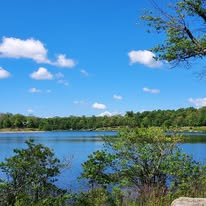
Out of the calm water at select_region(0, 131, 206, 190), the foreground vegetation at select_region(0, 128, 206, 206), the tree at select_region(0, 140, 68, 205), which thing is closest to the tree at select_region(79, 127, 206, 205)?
the foreground vegetation at select_region(0, 128, 206, 206)

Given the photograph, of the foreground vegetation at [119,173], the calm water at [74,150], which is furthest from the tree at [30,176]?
the calm water at [74,150]

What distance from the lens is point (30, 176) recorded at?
970 centimetres

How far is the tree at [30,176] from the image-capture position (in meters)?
9.38

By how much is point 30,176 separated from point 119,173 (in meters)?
2.63

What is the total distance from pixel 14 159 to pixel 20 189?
2.46 feet

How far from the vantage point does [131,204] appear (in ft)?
29.2

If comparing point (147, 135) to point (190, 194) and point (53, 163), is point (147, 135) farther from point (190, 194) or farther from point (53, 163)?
point (53, 163)

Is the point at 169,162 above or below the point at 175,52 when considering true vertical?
below

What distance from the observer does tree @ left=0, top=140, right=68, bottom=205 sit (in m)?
9.38

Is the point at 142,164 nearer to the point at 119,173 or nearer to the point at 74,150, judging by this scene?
the point at 119,173

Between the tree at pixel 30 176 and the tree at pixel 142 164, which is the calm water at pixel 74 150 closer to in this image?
the tree at pixel 142 164

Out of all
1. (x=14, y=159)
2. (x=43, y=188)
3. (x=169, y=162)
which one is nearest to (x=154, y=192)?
(x=169, y=162)

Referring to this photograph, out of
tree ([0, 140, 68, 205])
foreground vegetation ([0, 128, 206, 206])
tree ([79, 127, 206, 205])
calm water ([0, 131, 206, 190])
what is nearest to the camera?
tree ([0, 140, 68, 205])

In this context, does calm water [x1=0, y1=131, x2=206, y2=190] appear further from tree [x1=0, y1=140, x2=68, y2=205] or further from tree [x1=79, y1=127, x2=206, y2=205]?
tree [x1=0, y1=140, x2=68, y2=205]
